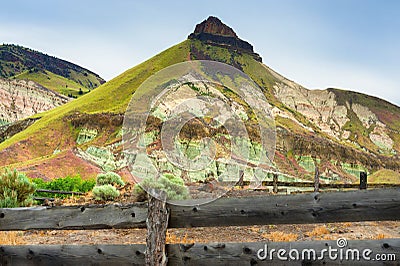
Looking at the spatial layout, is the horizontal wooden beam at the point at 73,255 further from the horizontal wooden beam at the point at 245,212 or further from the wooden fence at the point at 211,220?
the horizontal wooden beam at the point at 245,212

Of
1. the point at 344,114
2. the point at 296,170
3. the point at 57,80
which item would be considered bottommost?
the point at 296,170

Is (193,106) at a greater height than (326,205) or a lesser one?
greater

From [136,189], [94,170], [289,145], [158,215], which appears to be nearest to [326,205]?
[158,215]

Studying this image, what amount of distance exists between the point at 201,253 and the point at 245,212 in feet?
1.96

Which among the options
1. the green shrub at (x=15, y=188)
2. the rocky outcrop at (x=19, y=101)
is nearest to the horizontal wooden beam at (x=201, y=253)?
the green shrub at (x=15, y=188)

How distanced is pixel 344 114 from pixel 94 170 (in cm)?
7088

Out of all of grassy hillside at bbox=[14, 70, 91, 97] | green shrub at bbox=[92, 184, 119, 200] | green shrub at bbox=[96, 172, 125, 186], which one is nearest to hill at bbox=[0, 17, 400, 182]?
green shrub at bbox=[96, 172, 125, 186]

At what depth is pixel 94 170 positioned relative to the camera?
1337 inches

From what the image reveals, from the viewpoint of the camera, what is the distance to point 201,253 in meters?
3.59

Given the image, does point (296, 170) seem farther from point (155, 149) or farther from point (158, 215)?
point (158, 215)

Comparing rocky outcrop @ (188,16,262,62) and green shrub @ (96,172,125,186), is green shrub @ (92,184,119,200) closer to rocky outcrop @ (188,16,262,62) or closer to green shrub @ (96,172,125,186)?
green shrub @ (96,172,125,186)

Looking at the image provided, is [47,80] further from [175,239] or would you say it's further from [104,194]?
[175,239]

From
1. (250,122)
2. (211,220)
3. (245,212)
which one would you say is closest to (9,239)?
(211,220)

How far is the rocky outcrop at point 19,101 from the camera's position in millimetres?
72188
